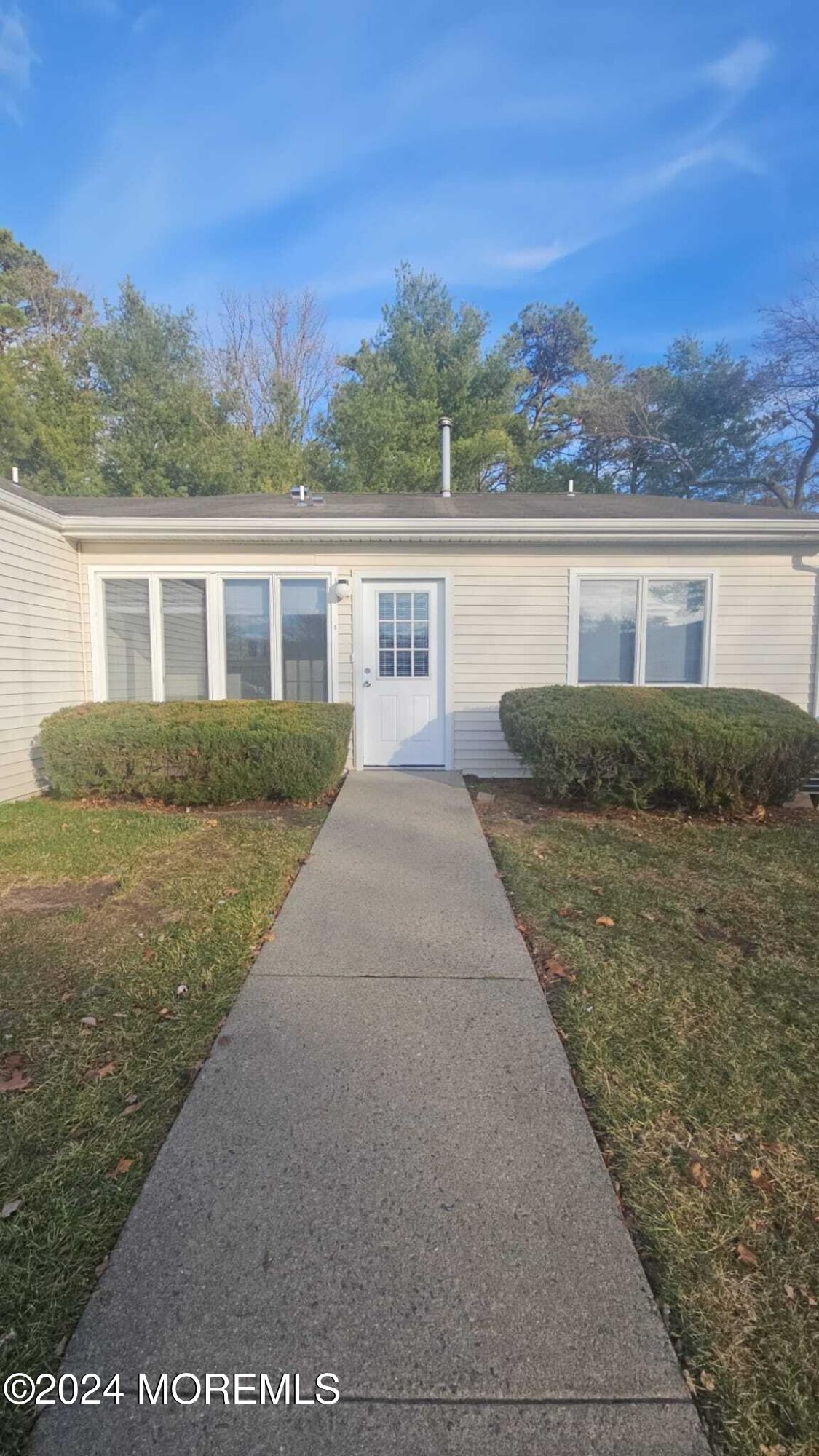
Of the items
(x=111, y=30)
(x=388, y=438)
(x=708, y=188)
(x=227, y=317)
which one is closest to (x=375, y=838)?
(x=111, y=30)

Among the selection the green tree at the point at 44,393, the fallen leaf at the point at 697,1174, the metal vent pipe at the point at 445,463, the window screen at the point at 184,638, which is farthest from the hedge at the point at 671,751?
the green tree at the point at 44,393

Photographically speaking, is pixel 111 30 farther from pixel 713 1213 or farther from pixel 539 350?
pixel 539 350

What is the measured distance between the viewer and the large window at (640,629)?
7.16m

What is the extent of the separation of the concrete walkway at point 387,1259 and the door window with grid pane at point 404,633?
4.94m

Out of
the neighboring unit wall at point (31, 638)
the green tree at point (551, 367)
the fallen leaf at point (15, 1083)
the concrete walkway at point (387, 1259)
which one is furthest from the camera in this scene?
the green tree at point (551, 367)

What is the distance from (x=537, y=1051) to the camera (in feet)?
7.46

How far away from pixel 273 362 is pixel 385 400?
556 cm

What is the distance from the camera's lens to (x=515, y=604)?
7172 millimetres

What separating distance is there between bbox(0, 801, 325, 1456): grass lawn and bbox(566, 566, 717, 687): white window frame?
3.82 metres

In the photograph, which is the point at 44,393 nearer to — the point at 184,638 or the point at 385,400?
the point at 385,400

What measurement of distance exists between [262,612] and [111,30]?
7.43 meters

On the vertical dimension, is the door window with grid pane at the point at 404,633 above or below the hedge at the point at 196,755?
above

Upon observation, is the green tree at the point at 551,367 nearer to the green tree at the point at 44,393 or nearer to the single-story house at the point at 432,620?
the green tree at the point at 44,393

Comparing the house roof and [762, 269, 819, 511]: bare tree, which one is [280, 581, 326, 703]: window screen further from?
[762, 269, 819, 511]: bare tree
